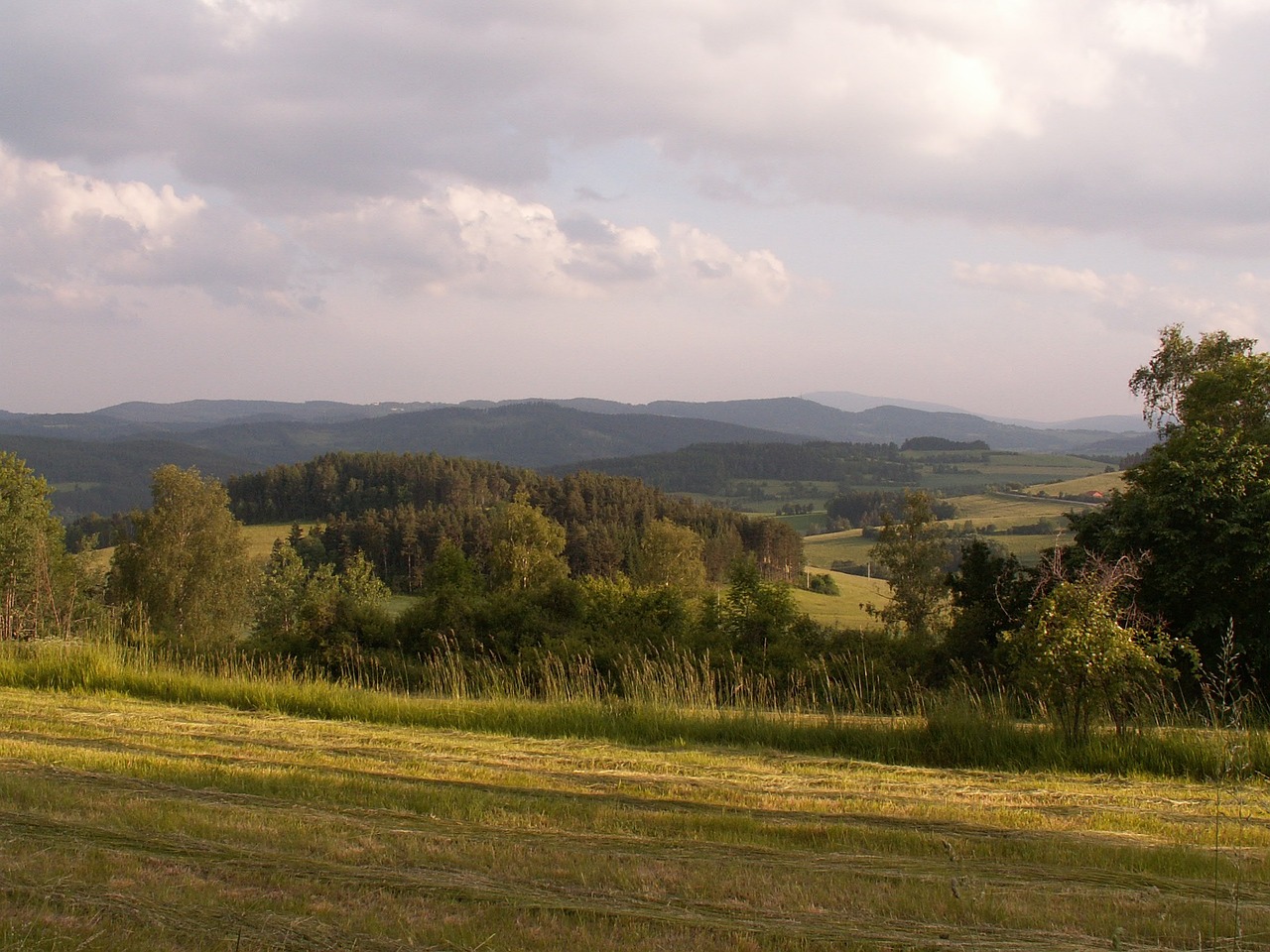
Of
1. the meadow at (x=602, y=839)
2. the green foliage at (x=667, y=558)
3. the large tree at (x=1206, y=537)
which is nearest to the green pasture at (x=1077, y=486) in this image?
the green foliage at (x=667, y=558)

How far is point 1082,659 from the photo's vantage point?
10.1 meters

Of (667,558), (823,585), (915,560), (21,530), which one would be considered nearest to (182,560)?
(21,530)

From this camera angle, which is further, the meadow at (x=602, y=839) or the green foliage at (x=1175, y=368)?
the green foliage at (x=1175, y=368)

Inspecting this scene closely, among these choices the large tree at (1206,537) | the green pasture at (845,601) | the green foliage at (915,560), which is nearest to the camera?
the large tree at (1206,537)

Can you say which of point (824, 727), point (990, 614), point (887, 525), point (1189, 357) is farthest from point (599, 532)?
point (824, 727)

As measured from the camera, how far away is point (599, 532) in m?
105

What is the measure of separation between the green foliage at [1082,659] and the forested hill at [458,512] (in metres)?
61.7

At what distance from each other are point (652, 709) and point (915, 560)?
41.7 m

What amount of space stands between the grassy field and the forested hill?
62.7 metres

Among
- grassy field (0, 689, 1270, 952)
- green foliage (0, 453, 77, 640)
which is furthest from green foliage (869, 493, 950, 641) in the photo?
green foliage (0, 453, 77, 640)

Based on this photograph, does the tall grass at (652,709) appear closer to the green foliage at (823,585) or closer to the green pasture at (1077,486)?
the green foliage at (823,585)

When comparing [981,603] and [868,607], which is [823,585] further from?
[981,603]

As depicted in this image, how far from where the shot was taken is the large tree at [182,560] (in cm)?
5325

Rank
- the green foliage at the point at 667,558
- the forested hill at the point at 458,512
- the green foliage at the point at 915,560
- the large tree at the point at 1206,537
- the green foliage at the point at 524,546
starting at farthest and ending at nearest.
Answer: the forested hill at the point at 458,512 < the green foliage at the point at 667,558 < the green foliage at the point at 524,546 < the green foliage at the point at 915,560 < the large tree at the point at 1206,537
